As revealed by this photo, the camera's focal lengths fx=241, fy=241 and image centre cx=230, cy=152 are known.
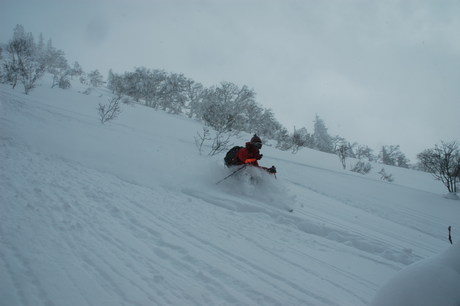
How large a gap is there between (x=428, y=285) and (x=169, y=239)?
8.80 ft

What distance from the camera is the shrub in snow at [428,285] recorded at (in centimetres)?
126

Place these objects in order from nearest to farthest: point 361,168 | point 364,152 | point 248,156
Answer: point 248,156 < point 361,168 < point 364,152

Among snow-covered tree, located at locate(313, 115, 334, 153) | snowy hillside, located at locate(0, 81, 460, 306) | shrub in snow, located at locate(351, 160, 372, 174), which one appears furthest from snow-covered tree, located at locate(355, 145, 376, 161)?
snowy hillside, located at locate(0, 81, 460, 306)

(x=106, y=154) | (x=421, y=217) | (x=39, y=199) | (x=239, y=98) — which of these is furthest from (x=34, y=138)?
(x=239, y=98)

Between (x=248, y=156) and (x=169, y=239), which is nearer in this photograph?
(x=169, y=239)

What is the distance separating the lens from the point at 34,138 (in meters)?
7.45

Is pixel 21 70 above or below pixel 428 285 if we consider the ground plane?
above

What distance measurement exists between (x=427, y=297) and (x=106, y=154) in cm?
796

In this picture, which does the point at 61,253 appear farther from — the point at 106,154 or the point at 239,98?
the point at 239,98

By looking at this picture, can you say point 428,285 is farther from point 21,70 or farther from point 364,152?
point 364,152

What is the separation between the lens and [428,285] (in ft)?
4.35

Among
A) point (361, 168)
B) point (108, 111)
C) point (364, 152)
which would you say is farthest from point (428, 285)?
point (364, 152)

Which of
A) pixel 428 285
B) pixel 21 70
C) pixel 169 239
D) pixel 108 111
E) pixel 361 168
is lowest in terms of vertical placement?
pixel 169 239

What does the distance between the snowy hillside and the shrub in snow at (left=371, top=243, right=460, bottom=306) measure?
4.01 feet
